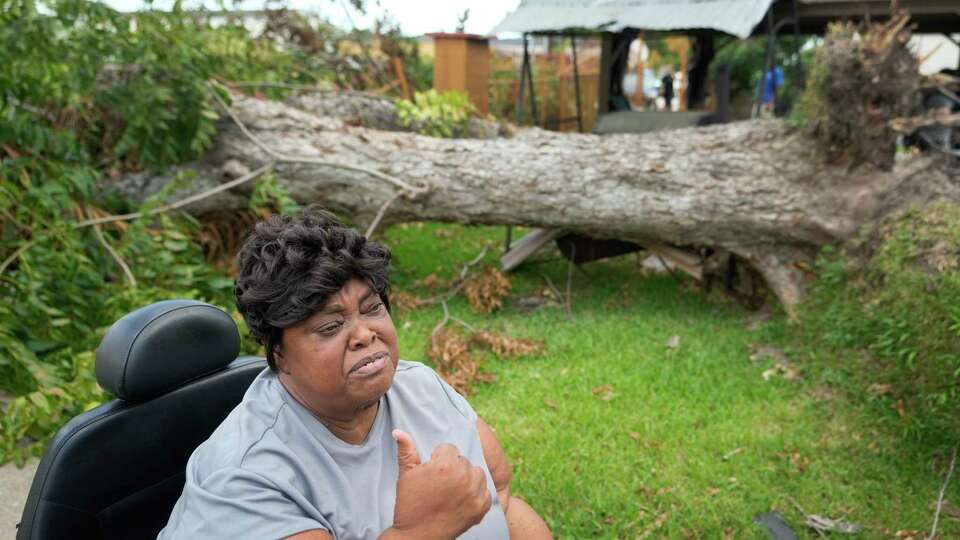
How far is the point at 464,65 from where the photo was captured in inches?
405

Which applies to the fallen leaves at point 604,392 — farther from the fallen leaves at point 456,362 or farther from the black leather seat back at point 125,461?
the black leather seat back at point 125,461

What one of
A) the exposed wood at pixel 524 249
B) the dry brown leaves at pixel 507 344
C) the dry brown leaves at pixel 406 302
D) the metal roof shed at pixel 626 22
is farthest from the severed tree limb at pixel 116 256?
the metal roof shed at pixel 626 22

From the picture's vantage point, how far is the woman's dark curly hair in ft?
5.01

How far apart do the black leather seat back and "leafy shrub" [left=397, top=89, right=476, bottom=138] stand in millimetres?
5030

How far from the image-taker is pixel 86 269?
4293mm

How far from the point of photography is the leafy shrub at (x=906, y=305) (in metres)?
3.29

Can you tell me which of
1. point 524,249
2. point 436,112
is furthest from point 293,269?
point 436,112

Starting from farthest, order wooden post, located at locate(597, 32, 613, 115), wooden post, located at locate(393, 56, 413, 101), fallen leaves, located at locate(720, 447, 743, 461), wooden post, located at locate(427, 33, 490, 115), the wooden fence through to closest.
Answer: the wooden fence
wooden post, located at locate(427, 33, 490, 115)
wooden post, located at locate(393, 56, 413, 101)
wooden post, located at locate(597, 32, 613, 115)
fallen leaves, located at locate(720, 447, 743, 461)

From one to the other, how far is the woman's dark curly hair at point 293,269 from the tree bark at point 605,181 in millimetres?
3867

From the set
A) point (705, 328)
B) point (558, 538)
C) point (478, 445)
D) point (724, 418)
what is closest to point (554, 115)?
point (705, 328)

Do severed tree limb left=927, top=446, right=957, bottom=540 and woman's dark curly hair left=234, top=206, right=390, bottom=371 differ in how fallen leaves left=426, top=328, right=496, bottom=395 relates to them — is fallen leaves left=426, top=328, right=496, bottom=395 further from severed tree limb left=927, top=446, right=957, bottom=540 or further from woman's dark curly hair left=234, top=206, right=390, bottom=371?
woman's dark curly hair left=234, top=206, right=390, bottom=371

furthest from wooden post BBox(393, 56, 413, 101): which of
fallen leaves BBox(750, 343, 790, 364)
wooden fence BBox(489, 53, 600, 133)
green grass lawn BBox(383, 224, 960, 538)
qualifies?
fallen leaves BBox(750, 343, 790, 364)

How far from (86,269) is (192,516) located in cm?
335

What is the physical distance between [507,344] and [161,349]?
126 inches
